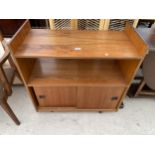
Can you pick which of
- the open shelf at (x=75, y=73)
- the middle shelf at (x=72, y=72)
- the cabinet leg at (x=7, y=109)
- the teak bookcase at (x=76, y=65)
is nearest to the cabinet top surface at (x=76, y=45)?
the teak bookcase at (x=76, y=65)

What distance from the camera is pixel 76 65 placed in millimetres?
1294

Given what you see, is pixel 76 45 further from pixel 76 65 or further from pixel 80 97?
pixel 80 97

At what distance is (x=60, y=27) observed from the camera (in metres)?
1.26

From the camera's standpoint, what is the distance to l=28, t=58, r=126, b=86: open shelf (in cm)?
117

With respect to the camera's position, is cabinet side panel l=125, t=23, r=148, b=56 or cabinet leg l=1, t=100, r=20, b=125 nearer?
cabinet side panel l=125, t=23, r=148, b=56

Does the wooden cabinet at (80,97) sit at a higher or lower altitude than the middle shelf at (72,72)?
lower

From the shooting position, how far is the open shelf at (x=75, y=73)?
117 cm

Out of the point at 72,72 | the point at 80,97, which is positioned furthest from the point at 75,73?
the point at 80,97

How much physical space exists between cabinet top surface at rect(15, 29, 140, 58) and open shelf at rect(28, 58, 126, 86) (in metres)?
0.27

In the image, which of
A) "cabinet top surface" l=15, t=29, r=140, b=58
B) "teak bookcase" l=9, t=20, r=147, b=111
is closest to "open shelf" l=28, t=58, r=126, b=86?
"teak bookcase" l=9, t=20, r=147, b=111

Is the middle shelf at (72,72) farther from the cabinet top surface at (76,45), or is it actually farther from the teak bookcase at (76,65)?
the cabinet top surface at (76,45)

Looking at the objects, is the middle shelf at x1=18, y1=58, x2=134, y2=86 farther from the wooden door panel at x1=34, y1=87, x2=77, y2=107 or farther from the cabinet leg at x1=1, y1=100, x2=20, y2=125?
the cabinet leg at x1=1, y1=100, x2=20, y2=125
